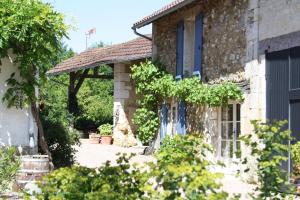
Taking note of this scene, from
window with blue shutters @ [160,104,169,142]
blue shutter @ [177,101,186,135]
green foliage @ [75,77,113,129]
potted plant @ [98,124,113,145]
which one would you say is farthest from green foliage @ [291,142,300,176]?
green foliage @ [75,77,113,129]

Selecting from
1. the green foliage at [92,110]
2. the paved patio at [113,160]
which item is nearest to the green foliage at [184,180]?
the paved patio at [113,160]

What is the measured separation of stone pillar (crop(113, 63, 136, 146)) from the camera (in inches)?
764

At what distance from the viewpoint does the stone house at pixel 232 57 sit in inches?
373

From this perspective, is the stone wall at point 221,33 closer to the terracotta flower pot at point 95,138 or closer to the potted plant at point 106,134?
the potted plant at point 106,134

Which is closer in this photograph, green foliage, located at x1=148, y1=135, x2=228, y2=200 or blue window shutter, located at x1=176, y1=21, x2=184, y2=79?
Answer: green foliage, located at x1=148, y1=135, x2=228, y2=200

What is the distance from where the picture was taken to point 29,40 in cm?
925

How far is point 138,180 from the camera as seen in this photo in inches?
150

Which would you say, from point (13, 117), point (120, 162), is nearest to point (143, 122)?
point (13, 117)

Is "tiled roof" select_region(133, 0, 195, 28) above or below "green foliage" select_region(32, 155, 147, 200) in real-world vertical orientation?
above

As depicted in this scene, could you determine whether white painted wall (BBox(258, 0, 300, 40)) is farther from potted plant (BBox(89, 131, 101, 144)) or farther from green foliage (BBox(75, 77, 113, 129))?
green foliage (BBox(75, 77, 113, 129))

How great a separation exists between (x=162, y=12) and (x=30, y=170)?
7.56m

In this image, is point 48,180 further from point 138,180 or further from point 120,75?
point 120,75

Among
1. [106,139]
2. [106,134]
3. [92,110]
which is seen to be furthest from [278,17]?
[92,110]

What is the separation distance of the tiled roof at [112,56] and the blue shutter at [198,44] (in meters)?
4.44
